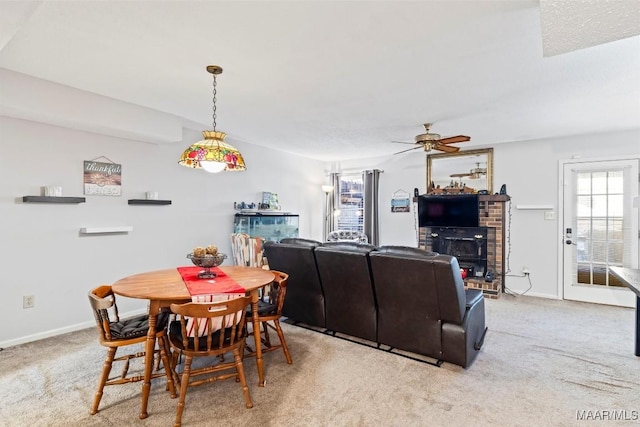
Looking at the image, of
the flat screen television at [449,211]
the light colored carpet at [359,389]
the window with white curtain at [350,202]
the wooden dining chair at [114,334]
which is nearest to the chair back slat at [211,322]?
the wooden dining chair at [114,334]

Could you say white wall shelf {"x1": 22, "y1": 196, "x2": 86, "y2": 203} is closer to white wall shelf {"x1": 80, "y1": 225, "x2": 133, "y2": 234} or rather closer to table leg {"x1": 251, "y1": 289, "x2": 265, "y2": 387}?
white wall shelf {"x1": 80, "y1": 225, "x2": 133, "y2": 234}

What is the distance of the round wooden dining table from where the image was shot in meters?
2.05

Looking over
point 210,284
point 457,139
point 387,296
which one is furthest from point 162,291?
point 457,139

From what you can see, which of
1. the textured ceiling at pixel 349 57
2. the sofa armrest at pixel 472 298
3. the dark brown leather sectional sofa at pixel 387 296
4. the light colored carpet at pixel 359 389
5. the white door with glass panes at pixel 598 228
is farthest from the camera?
the white door with glass panes at pixel 598 228

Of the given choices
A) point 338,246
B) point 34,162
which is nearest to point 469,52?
point 338,246

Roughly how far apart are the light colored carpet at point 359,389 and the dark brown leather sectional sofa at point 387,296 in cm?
16

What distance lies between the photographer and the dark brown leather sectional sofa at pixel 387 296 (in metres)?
2.60

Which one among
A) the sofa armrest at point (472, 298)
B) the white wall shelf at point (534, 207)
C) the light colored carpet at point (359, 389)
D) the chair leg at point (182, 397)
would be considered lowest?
the light colored carpet at point (359, 389)

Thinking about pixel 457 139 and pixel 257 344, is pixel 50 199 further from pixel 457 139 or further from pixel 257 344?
pixel 457 139

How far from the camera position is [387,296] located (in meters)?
2.90

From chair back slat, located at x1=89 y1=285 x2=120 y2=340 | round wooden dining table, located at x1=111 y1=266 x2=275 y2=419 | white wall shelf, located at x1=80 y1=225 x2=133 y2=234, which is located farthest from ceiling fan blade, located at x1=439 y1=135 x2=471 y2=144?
white wall shelf, located at x1=80 y1=225 x2=133 y2=234

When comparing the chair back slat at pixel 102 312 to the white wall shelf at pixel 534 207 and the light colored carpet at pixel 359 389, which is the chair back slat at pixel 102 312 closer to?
the light colored carpet at pixel 359 389

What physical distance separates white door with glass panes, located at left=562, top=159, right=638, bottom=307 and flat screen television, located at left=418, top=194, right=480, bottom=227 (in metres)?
1.25

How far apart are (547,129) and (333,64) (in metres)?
3.55
